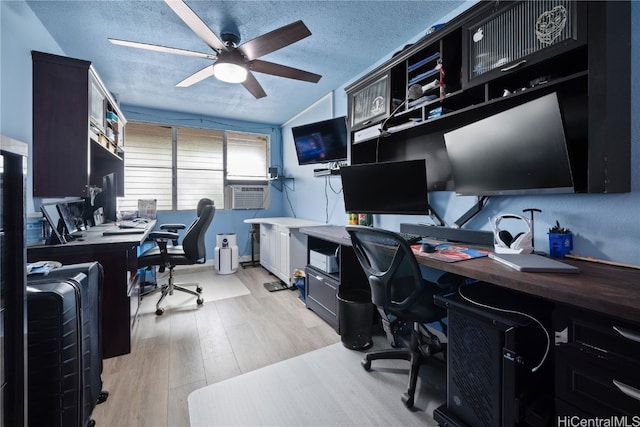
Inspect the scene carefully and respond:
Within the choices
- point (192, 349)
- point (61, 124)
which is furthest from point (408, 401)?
point (61, 124)

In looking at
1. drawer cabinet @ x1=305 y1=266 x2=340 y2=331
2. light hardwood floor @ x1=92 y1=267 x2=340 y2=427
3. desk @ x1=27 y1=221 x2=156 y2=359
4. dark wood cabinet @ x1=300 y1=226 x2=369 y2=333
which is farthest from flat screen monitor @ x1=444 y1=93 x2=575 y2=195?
desk @ x1=27 y1=221 x2=156 y2=359

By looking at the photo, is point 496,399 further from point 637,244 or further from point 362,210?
point 362,210

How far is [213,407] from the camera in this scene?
1451 mm

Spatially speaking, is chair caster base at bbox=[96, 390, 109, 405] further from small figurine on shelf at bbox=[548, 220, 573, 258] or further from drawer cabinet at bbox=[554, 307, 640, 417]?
small figurine on shelf at bbox=[548, 220, 573, 258]

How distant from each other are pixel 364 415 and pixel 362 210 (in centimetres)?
147

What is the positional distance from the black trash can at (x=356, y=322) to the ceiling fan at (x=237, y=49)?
203cm

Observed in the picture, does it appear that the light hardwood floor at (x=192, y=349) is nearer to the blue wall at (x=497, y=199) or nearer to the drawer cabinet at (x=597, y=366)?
the blue wall at (x=497, y=199)

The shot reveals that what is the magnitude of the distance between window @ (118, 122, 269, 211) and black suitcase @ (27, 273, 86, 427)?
3556mm

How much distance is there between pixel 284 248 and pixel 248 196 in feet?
5.87

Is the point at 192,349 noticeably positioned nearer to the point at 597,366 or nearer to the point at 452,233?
the point at 452,233

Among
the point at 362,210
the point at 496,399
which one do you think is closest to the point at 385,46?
the point at 362,210

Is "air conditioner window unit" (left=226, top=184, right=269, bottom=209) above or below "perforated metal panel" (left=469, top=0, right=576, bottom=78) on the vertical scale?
below

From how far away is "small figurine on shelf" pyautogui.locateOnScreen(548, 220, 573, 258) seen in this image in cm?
132

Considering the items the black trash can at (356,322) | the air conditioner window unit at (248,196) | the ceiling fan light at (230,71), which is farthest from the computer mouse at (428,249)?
the air conditioner window unit at (248,196)
